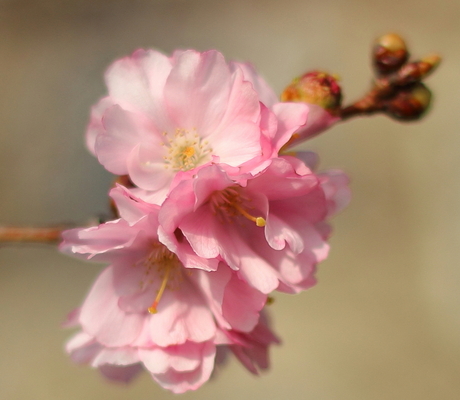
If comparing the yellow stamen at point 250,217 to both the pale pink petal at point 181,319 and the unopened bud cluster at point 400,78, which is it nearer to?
the pale pink petal at point 181,319

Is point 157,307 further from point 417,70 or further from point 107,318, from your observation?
point 417,70

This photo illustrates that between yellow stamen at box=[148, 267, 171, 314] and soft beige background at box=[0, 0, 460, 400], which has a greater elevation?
yellow stamen at box=[148, 267, 171, 314]

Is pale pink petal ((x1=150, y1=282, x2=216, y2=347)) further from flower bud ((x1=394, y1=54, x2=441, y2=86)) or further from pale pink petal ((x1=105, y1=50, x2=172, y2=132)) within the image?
flower bud ((x1=394, y1=54, x2=441, y2=86))

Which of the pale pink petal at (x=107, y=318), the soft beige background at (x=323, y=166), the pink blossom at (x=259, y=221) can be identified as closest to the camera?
the pink blossom at (x=259, y=221)

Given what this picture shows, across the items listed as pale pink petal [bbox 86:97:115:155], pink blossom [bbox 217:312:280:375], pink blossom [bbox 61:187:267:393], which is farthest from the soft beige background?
pale pink petal [bbox 86:97:115:155]

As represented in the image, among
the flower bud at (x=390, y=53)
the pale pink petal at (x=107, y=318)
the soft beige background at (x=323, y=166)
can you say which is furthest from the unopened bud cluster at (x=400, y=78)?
the soft beige background at (x=323, y=166)

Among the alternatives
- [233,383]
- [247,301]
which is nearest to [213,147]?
[247,301]
